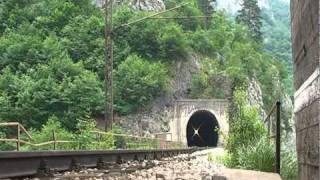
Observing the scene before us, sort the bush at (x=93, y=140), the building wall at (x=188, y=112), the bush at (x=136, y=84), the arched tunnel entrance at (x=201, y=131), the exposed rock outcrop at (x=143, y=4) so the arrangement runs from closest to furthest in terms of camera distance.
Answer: the bush at (x=93, y=140)
the bush at (x=136, y=84)
the building wall at (x=188, y=112)
the arched tunnel entrance at (x=201, y=131)
the exposed rock outcrop at (x=143, y=4)

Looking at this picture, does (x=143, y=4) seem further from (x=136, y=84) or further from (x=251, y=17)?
(x=251, y=17)

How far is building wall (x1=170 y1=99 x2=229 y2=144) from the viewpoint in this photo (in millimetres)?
53594

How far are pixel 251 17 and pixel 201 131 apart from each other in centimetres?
5248

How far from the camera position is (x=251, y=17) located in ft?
362

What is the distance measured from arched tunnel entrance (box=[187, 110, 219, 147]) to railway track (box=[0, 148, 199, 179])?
46.7 m

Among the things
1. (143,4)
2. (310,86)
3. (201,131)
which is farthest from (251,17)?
(310,86)

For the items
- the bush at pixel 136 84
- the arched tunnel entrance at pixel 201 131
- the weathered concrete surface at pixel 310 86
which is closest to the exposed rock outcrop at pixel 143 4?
the arched tunnel entrance at pixel 201 131

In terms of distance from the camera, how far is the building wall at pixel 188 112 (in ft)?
176

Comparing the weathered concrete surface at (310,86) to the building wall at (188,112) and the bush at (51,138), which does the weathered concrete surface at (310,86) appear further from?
the building wall at (188,112)

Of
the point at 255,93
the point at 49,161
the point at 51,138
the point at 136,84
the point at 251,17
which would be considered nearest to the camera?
the point at 49,161

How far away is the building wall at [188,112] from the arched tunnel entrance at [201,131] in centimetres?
471

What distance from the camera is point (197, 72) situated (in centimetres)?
6066

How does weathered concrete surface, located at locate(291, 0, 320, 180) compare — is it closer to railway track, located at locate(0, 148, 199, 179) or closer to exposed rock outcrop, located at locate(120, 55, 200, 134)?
railway track, located at locate(0, 148, 199, 179)

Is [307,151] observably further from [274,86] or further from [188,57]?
[274,86]
